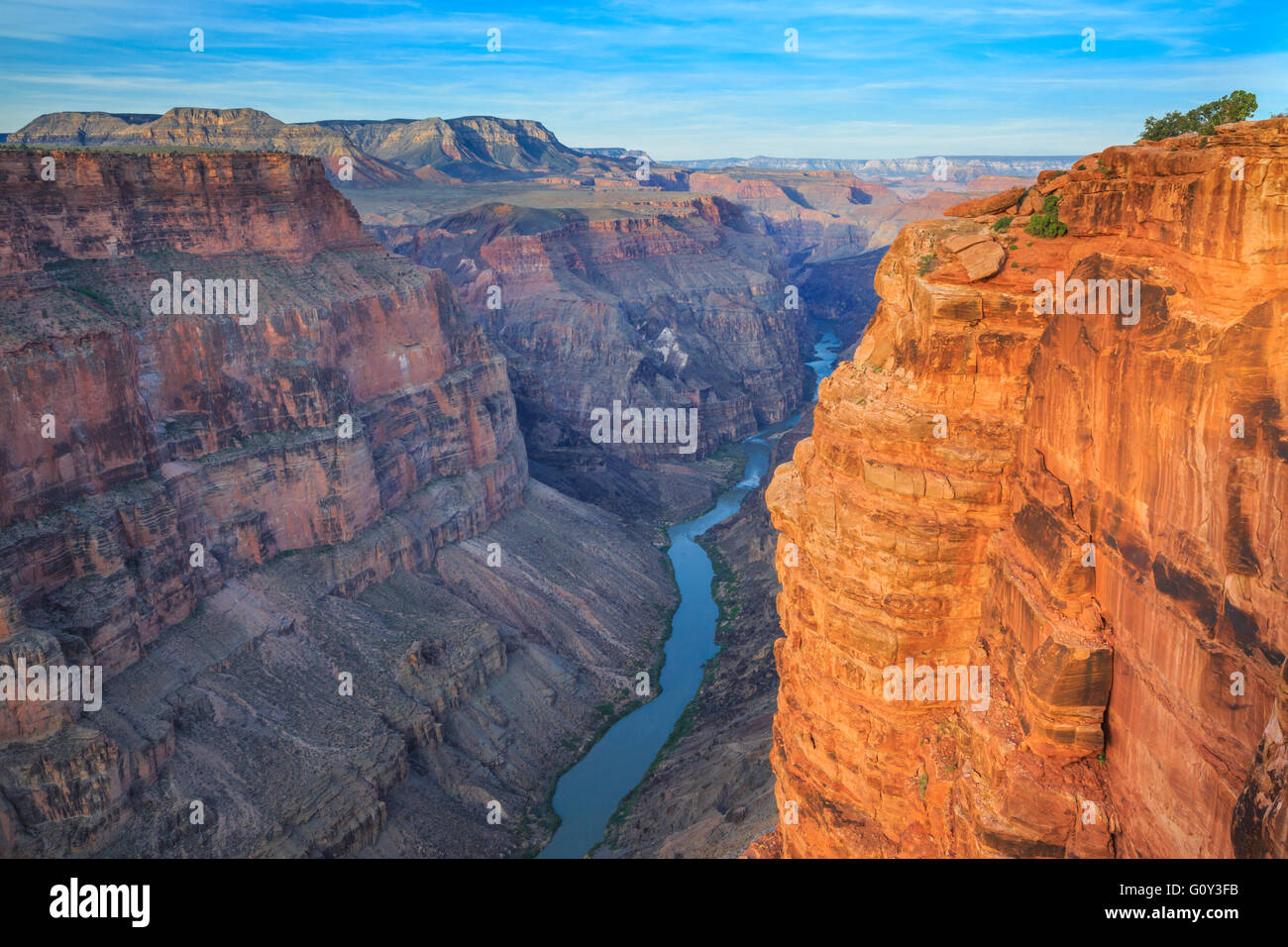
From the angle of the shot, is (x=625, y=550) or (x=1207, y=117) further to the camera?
(x=625, y=550)

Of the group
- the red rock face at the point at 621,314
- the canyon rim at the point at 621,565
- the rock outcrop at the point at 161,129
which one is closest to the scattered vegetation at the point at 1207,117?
the canyon rim at the point at 621,565

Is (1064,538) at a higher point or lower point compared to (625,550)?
higher

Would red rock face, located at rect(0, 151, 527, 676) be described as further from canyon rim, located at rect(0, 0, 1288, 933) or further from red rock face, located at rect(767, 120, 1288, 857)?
red rock face, located at rect(767, 120, 1288, 857)

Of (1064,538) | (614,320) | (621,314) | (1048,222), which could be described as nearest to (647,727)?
(1064,538)

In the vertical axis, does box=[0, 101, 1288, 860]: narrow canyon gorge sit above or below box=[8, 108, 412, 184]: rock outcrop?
below

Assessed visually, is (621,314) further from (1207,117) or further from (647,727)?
(1207,117)

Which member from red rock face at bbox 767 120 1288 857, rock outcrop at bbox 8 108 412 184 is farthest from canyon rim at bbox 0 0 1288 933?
rock outcrop at bbox 8 108 412 184
